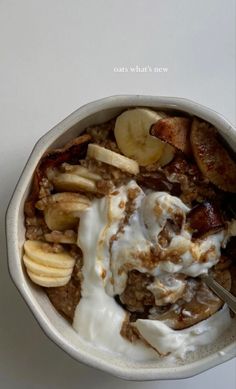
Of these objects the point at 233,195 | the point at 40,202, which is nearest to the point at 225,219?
the point at 233,195

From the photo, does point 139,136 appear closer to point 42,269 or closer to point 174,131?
point 174,131

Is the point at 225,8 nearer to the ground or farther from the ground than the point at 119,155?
farther from the ground

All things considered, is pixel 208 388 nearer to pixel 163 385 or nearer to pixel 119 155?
pixel 163 385

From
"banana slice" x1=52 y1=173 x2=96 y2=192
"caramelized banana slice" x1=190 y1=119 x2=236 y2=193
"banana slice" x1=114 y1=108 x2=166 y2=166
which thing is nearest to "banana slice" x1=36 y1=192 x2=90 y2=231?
"banana slice" x1=52 y1=173 x2=96 y2=192

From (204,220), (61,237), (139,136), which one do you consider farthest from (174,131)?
(61,237)

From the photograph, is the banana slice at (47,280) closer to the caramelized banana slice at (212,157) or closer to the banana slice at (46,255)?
the banana slice at (46,255)

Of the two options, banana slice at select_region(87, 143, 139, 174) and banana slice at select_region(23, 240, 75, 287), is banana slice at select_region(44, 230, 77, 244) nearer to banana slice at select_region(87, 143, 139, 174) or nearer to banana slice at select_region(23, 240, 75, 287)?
banana slice at select_region(23, 240, 75, 287)
